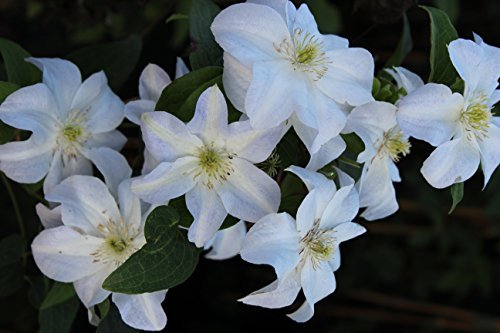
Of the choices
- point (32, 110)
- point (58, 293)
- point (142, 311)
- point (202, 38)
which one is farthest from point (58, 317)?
point (202, 38)

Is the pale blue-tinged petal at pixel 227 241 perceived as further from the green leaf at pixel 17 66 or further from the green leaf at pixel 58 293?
the green leaf at pixel 17 66

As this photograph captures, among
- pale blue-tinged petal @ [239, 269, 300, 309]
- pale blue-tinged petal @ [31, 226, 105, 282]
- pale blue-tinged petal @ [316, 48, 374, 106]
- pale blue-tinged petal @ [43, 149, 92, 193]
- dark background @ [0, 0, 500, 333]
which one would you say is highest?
pale blue-tinged petal @ [316, 48, 374, 106]

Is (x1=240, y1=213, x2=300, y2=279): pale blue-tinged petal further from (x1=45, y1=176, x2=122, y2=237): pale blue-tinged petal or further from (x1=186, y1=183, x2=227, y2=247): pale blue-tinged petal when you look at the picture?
(x1=45, y1=176, x2=122, y2=237): pale blue-tinged petal

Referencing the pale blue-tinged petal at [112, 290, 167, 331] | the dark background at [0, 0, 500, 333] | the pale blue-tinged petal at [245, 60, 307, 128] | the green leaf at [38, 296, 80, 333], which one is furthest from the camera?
the dark background at [0, 0, 500, 333]

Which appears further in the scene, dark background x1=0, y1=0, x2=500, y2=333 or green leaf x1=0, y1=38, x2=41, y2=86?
dark background x1=0, y1=0, x2=500, y2=333

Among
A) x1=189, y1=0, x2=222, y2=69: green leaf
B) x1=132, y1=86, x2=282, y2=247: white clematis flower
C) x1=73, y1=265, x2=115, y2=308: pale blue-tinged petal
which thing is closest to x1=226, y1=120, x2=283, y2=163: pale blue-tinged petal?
x1=132, y1=86, x2=282, y2=247: white clematis flower

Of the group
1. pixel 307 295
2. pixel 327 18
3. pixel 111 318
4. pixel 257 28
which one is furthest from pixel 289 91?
pixel 327 18

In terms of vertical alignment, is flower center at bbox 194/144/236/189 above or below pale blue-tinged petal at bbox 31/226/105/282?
above

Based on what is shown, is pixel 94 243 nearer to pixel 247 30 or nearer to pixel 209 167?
pixel 209 167
